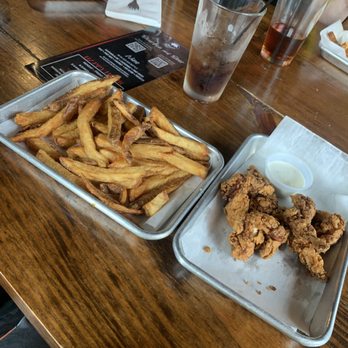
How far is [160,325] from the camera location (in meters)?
0.79

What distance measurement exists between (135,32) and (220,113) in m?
0.69

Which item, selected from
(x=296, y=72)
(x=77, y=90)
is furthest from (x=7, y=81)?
(x=296, y=72)

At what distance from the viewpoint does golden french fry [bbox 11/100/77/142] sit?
1005mm

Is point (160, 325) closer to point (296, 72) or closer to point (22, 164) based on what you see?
point (22, 164)

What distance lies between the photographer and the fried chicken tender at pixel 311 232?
3.27 feet

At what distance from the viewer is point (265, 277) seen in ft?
3.21

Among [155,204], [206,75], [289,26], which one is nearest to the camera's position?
[155,204]

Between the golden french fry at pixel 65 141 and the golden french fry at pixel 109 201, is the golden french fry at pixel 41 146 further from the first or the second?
the golden french fry at pixel 109 201

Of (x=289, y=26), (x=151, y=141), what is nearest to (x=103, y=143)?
(x=151, y=141)

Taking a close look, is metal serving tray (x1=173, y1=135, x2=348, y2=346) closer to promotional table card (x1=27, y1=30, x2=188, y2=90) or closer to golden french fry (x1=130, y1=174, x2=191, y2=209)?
golden french fry (x1=130, y1=174, x2=191, y2=209)

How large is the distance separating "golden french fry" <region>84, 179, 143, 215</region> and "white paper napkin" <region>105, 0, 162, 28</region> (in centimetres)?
125

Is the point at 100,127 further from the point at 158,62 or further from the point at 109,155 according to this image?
the point at 158,62

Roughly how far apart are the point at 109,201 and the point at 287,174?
678 millimetres

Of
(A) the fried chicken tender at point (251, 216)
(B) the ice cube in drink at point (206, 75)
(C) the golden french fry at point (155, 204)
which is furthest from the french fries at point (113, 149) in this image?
(B) the ice cube in drink at point (206, 75)
